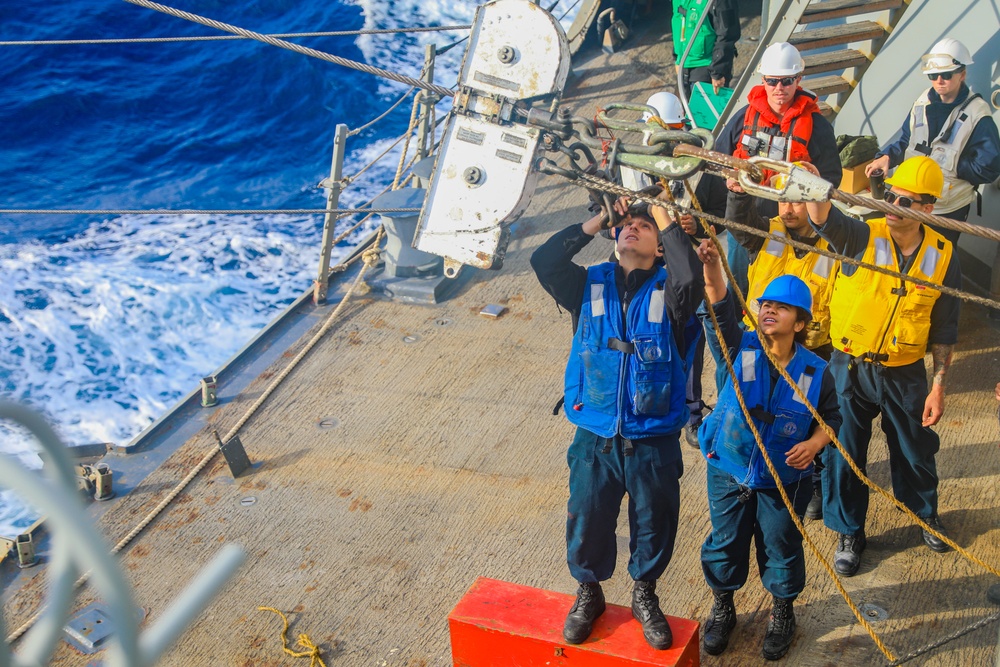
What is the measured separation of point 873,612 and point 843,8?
477 cm

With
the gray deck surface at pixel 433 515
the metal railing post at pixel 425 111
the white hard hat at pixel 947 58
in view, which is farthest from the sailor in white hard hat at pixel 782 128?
the metal railing post at pixel 425 111

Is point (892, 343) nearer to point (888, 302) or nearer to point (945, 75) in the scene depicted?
point (888, 302)

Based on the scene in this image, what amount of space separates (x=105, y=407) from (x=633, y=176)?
751cm

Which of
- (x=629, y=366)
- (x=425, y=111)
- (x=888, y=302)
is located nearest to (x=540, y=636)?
(x=629, y=366)

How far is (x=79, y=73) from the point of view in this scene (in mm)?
15172

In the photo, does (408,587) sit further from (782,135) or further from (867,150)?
(867,150)

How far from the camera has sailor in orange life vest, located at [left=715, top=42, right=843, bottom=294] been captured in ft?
16.8

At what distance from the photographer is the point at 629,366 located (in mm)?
→ 3566

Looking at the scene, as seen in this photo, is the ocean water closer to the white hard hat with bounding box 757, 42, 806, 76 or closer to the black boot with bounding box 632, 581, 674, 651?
the black boot with bounding box 632, 581, 674, 651

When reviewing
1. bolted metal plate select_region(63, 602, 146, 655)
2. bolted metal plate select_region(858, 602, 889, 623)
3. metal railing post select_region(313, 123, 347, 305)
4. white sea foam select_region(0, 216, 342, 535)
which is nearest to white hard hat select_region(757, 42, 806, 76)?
bolted metal plate select_region(858, 602, 889, 623)

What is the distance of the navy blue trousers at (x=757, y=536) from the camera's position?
369cm

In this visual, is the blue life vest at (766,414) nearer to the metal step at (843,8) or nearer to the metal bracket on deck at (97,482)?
the metal bracket on deck at (97,482)

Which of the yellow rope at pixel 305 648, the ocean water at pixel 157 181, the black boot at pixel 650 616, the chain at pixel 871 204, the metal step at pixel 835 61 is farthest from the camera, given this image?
the ocean water at pixel 157 181

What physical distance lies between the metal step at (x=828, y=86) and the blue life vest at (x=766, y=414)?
4.55 meters
